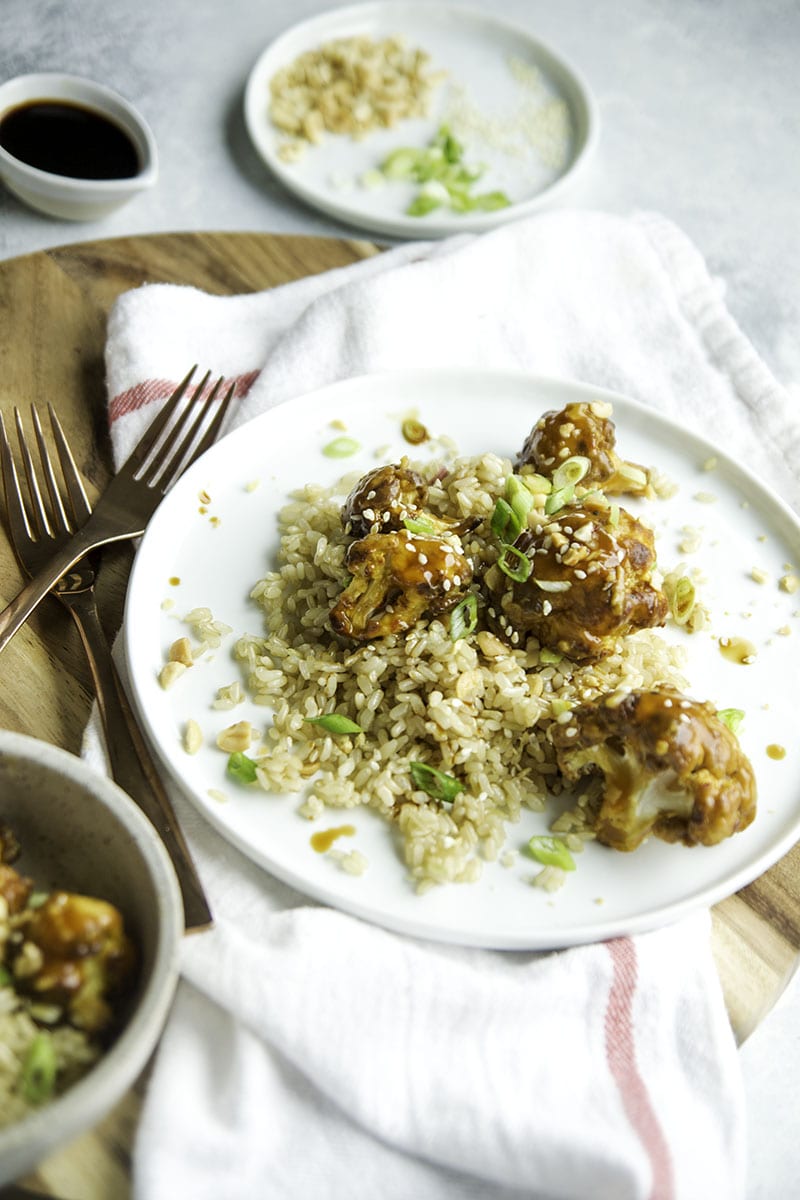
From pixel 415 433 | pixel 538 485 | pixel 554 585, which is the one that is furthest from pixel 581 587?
pixel 415 433

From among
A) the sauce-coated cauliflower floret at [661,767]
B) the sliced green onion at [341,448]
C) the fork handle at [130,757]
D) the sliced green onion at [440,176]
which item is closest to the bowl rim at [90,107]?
the sliced green onion at [440,176]

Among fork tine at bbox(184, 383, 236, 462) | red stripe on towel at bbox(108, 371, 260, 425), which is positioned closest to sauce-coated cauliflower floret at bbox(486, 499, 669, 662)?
fork tine at bbox(184, 383, 236, 462)

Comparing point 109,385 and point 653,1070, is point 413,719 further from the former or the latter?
point 109,385

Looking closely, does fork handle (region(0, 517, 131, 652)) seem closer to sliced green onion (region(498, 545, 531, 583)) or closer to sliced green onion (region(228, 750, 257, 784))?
sliced green onion (region(228, 750, 257, 784))

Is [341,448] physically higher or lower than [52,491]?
higher

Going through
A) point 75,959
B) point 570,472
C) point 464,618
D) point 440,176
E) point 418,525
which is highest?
point 570,472

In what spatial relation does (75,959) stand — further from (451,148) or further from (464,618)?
(451,148)

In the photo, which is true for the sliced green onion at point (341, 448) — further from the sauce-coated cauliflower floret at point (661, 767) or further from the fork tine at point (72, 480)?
the sauce-coated cauliflower floret at point (661, 767)
